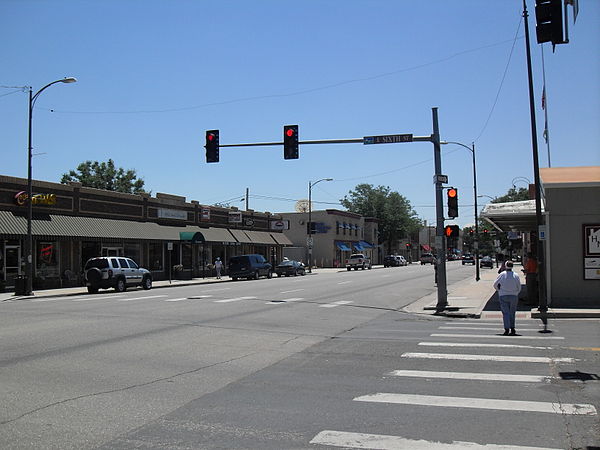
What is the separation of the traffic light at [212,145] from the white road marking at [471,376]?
568 inches

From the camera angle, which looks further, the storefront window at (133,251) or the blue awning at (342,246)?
the blue awning at (342,246)

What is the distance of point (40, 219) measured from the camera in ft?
99.7

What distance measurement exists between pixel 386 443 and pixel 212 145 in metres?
17.4

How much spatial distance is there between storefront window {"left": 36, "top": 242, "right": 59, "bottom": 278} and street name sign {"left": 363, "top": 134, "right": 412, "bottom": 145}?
20.0 meters

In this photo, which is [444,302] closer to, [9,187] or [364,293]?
[364,293]

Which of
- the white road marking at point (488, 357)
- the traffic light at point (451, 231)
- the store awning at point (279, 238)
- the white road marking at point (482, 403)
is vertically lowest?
the white road marking at point (488, 357)

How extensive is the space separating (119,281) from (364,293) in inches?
497

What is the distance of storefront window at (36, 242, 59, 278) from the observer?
101 ft

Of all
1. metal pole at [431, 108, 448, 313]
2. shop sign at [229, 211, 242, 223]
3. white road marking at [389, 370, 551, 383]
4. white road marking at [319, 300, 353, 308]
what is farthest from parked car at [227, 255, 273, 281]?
white road marking at [389, 370, 551, 383]

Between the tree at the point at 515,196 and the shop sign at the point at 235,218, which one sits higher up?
the tree at the point at 515,196

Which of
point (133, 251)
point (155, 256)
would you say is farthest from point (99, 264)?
point (155, 256)

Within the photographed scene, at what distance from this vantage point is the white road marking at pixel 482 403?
21.2 feet

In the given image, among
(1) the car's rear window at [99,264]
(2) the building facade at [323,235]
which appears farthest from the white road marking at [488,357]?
(2) the building facade at [323,235]

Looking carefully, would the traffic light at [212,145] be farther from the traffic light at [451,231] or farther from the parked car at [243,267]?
the parked car at [243,267]
